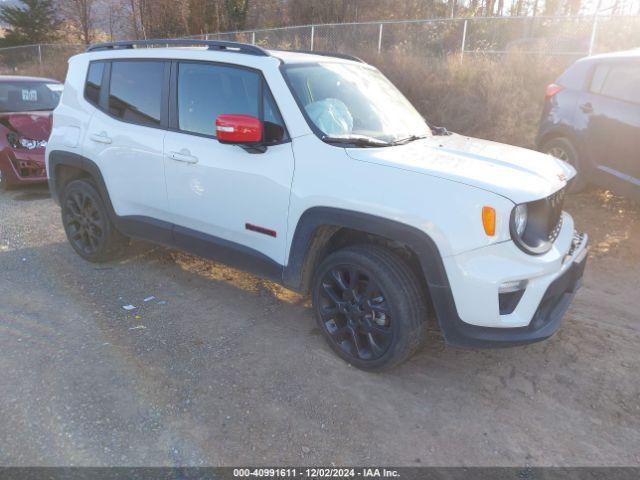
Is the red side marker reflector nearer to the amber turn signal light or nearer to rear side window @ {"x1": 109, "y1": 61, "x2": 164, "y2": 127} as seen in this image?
rear side window @ {"x1": 109, "y1": 61, "x2": 164, "y2": 127}

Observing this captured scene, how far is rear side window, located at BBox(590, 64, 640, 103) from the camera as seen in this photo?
5781 mm

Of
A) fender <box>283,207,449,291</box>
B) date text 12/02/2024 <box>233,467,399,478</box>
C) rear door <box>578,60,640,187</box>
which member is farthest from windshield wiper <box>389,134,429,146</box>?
rear door <box>578,60,640,187</box>

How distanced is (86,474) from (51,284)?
251cm

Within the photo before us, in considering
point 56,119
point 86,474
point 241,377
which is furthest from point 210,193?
point 56,119

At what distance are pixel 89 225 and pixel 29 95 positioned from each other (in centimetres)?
466

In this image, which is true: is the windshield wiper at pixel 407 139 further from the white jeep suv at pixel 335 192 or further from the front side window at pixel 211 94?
the front side window at pixel 211 94

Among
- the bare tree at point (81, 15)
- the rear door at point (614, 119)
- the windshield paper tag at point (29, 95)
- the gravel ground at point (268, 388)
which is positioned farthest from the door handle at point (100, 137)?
the bare tree at point (81, 15)

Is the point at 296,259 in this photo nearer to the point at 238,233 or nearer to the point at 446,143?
the point at 238,233

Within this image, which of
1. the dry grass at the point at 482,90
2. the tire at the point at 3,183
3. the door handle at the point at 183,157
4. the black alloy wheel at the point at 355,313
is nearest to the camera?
the black alloy wheel at the point at 355,313

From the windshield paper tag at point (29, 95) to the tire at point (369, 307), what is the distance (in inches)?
276

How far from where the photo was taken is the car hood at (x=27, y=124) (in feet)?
24.0

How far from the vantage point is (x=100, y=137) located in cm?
440


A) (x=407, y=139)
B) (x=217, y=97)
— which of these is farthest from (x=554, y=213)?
(x=217, y=97)

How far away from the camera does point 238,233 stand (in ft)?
11.9
